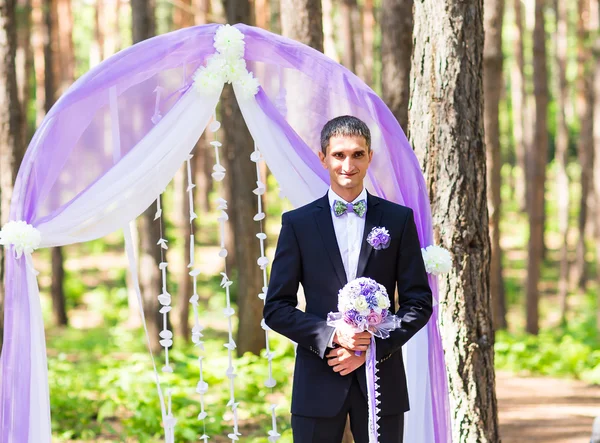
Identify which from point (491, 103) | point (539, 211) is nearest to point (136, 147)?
point (491, 103)

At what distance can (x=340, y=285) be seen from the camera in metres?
3.26

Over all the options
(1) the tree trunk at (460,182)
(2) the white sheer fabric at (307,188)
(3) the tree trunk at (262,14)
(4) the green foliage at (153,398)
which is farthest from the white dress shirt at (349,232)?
(3) the tree trunk at (262,14)

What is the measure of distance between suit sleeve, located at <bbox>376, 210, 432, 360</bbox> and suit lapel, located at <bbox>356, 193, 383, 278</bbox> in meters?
0.13

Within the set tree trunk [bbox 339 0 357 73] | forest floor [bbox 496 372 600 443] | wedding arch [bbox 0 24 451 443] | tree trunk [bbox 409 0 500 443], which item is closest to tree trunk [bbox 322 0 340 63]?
tree trunk [bbox 339 0 357 73]

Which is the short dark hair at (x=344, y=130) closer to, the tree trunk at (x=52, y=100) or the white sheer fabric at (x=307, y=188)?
the white sheer fabric at (x=307, y=188)

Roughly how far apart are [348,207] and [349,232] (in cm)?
11

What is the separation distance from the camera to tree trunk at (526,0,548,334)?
1293cm

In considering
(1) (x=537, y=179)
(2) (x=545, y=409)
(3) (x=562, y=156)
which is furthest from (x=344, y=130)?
(3) (x=562, y=156)

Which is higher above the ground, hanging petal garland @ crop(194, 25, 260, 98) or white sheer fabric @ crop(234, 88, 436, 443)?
hanging petal garland @ crop(194, 25, 260, 98)

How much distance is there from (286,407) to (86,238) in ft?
12.6

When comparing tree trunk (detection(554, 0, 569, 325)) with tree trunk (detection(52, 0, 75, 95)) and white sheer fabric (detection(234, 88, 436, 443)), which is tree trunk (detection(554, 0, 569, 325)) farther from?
white sheer fabric (detection(234, 88, 436, 443))

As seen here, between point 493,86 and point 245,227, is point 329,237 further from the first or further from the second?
point 493,86

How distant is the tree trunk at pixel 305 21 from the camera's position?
22.2ft

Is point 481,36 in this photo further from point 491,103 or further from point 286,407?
point 491,103
